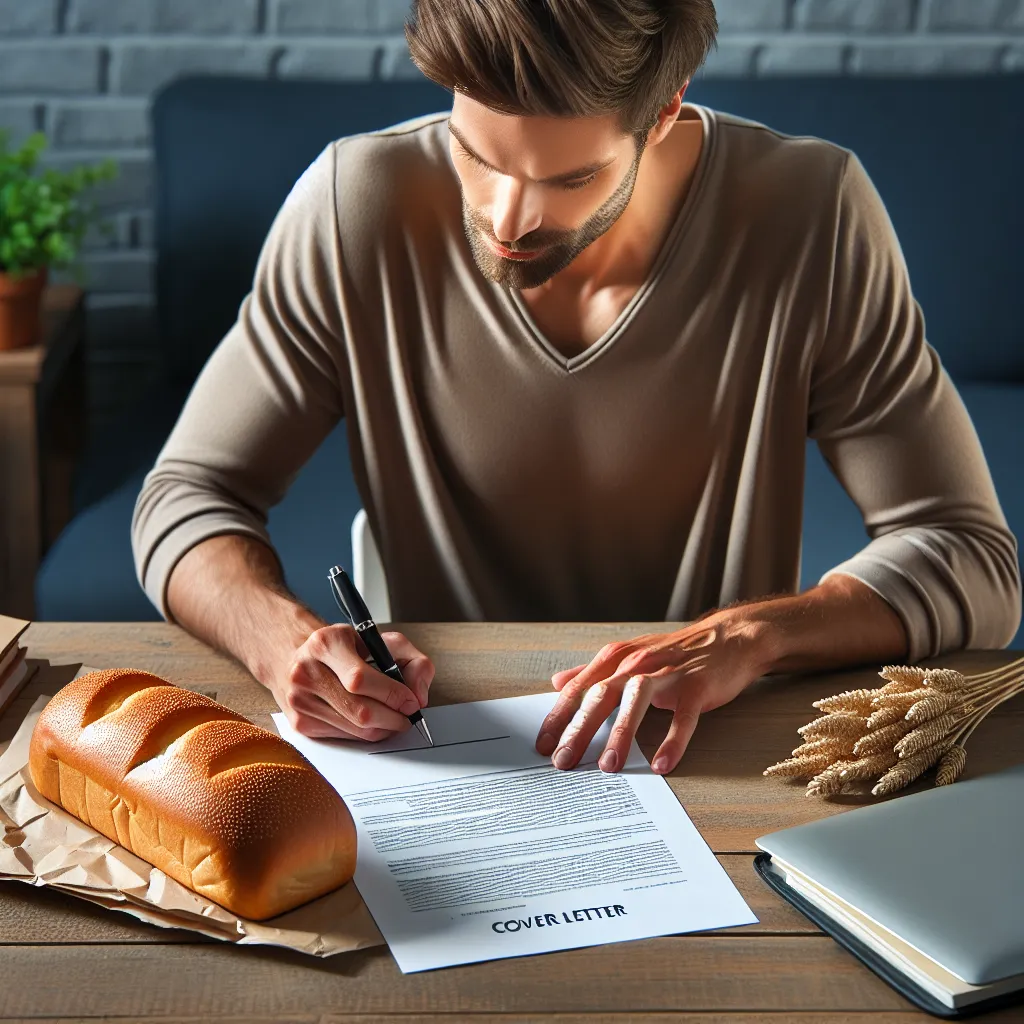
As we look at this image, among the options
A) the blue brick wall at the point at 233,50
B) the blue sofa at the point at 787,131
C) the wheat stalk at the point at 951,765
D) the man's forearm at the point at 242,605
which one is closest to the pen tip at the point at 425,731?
the man's forearm at the point at 242,605

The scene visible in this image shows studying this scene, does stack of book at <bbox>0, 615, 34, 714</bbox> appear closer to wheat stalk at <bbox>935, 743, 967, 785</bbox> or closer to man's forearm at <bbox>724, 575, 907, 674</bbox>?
man's forearm at <bbox>724, 575, 907, 674</bbox>

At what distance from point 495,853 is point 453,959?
0.11 meters

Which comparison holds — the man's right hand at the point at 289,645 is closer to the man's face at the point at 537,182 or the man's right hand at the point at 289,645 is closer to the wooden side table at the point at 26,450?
the man's face at the point at 537,182

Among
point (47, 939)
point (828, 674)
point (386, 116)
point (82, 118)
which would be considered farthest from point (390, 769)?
point (82, 118)

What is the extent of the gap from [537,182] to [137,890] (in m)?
0.71

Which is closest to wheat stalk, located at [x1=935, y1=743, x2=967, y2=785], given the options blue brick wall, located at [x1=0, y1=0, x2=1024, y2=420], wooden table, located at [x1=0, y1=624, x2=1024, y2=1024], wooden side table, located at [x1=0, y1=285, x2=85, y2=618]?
wooden table, located at [x1=0, y1=624, x2=1024, y2=1024]

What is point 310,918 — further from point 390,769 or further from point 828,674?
point 828,674

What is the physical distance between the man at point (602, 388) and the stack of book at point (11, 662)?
0.57 feet

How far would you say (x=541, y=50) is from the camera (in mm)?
1124

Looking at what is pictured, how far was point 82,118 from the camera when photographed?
2.71 metres

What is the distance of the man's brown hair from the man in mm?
30

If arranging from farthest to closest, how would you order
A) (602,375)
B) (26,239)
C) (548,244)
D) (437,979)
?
(26,239), (602,375), (548,244), (437,979)

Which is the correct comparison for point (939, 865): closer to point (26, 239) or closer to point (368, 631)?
point (368, 631)

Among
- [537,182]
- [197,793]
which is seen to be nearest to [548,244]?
[537,182]
